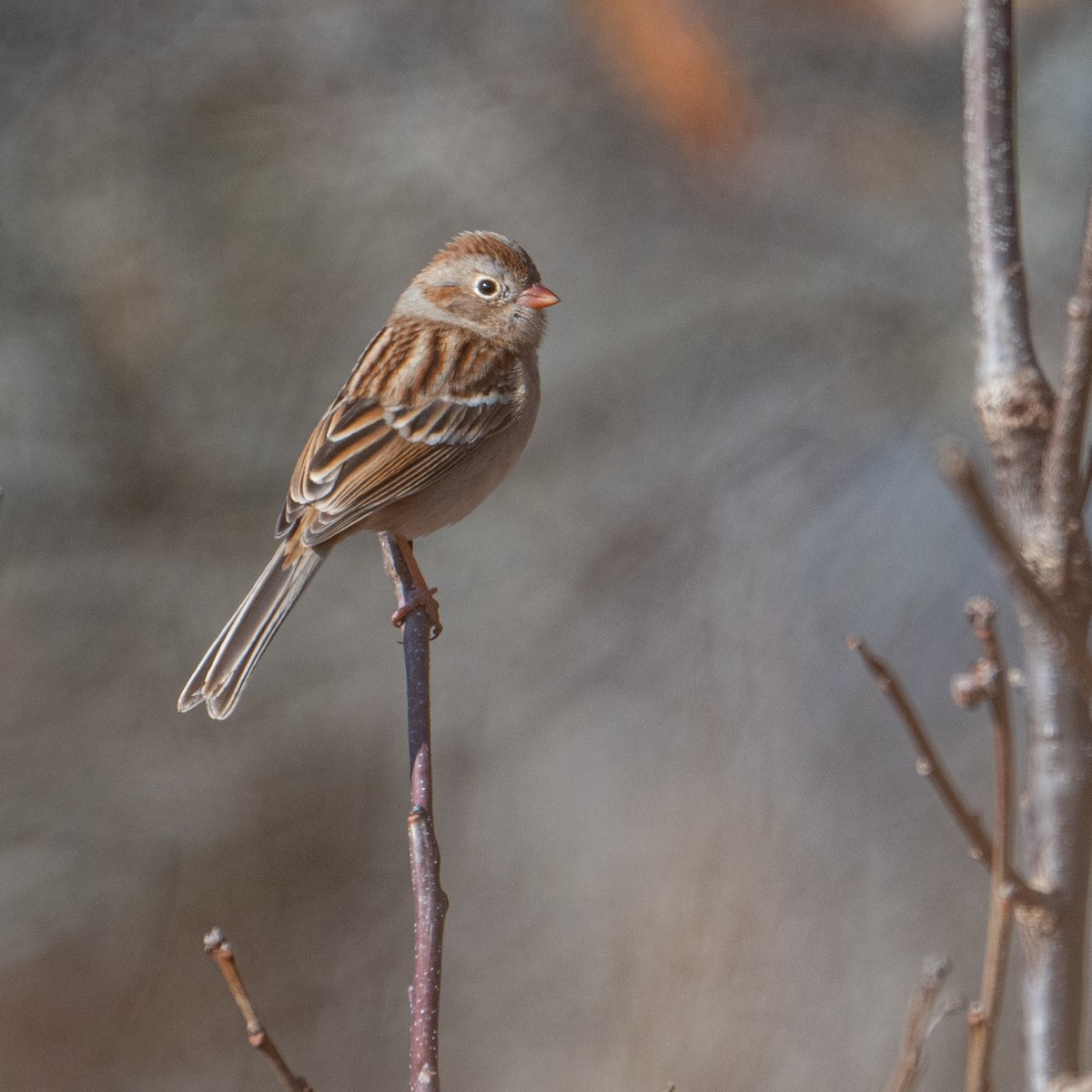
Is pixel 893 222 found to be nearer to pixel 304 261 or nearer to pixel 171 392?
pixel 304 261

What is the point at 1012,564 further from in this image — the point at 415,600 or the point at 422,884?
the point at 415,600

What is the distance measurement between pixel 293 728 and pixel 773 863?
1.44 m

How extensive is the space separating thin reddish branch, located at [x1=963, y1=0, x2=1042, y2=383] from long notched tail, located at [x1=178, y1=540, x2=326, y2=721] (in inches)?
58.2

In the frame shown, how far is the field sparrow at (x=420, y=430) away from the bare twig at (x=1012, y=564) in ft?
5.28

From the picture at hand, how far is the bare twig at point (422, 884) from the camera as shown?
3.56ft

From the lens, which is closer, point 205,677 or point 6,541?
point 205,677

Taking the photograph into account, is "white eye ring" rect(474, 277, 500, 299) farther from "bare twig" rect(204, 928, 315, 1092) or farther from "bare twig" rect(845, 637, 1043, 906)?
"bare twig" rect(845, 637, 1043, 906)

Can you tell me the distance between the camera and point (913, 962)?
3.24 metres

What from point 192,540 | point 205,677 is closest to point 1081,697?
point 205,677

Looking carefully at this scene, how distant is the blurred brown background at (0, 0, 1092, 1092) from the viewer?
11.7 ft

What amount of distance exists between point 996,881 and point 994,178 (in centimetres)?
43

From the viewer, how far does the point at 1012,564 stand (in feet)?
2.21

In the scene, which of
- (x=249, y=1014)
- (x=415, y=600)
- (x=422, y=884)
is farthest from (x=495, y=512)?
(x=249, y=1014)

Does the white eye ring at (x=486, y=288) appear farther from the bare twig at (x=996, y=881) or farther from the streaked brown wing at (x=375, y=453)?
the bare twig at (x=996, y=881)
